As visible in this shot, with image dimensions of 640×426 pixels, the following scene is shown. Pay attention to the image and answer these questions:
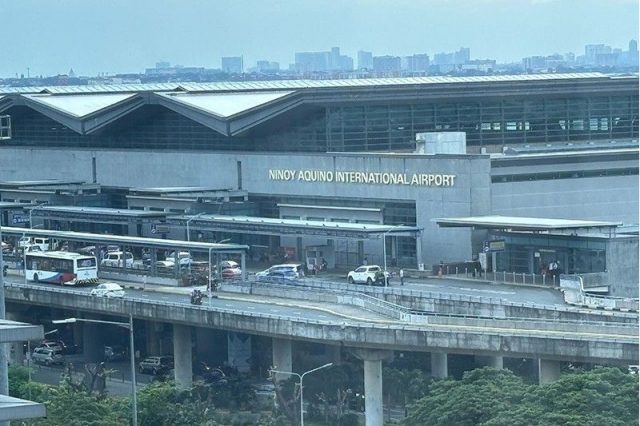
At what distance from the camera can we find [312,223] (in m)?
24.4

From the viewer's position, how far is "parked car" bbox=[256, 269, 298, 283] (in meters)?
22.3

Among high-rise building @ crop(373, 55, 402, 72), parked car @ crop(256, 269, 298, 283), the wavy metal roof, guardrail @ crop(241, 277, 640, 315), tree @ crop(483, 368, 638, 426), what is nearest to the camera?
tree @ crop(483, 368, 638, 426)

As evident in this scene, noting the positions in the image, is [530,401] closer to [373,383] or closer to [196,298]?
[373,383]

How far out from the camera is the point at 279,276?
22.6m

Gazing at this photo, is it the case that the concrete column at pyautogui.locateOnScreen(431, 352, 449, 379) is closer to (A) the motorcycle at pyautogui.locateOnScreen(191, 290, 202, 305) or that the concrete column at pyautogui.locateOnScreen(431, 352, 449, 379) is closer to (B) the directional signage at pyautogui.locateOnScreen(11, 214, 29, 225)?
(A) the motorcycle at pyautogui.locateOnScreen(191, 290, 202, 305)

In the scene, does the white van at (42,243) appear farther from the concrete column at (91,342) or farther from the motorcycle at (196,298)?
the motorcycle at (196,298)

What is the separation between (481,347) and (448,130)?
1028 centimetres

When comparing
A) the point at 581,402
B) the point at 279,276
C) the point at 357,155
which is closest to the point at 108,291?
the point at 279,276

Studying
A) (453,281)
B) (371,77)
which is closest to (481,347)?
(453,281)

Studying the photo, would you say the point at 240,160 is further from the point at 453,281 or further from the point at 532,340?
the point at 532,340

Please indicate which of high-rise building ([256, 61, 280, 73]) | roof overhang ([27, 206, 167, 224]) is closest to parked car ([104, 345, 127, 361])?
roof overhang ([27, 206, 167, 224])

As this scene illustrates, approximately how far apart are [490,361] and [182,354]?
423 centimetres

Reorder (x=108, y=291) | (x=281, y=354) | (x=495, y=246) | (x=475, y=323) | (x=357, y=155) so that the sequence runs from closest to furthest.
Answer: (x=475, y=323)
(x=281, y=354)
(x=108, y=291)
(x=495, y=246)
(x=357, y=155)

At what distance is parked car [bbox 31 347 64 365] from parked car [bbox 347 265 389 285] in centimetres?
362
